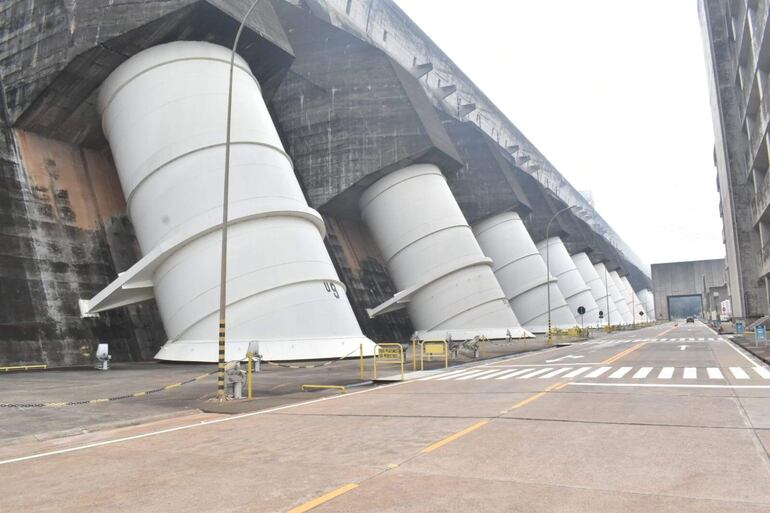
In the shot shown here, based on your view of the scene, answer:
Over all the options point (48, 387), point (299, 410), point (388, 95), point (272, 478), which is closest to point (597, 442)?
point (272, 478)

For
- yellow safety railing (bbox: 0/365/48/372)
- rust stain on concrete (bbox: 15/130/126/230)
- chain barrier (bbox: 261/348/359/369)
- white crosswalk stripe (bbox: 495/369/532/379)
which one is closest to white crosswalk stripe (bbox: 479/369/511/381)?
white crosswalk stripe (bbox: 495/369/532/379)

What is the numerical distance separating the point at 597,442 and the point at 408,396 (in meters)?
5.76

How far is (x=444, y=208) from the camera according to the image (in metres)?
37.3

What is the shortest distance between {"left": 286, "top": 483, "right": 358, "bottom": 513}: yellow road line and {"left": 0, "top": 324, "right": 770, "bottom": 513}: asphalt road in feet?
0.06

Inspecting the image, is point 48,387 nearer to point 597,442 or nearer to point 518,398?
point 518,398

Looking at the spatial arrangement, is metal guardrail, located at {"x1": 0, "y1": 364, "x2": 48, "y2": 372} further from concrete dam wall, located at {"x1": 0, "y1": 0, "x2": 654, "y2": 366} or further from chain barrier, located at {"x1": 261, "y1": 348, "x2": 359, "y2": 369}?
chain barrier, located at {"x1": 261, "y1": 348, "x2": 359, "y2": 369}

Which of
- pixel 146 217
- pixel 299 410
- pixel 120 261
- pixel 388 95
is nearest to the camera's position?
pixel 299 410

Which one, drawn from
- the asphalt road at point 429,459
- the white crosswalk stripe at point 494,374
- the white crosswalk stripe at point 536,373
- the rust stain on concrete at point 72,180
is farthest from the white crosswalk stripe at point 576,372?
the rust stain on concrete at point 72,180

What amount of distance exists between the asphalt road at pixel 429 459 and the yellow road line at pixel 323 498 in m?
0.02

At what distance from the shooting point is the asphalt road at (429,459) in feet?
14.8

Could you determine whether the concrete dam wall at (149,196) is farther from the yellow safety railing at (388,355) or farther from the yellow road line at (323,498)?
the yellow road line at (323,498)

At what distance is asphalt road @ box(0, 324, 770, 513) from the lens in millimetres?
4512

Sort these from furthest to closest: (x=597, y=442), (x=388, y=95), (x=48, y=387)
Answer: (x=388, y=95) < (x=48, y=387) < (x=597, y=442)

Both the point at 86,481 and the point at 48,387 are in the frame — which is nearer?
the point at 86,481
